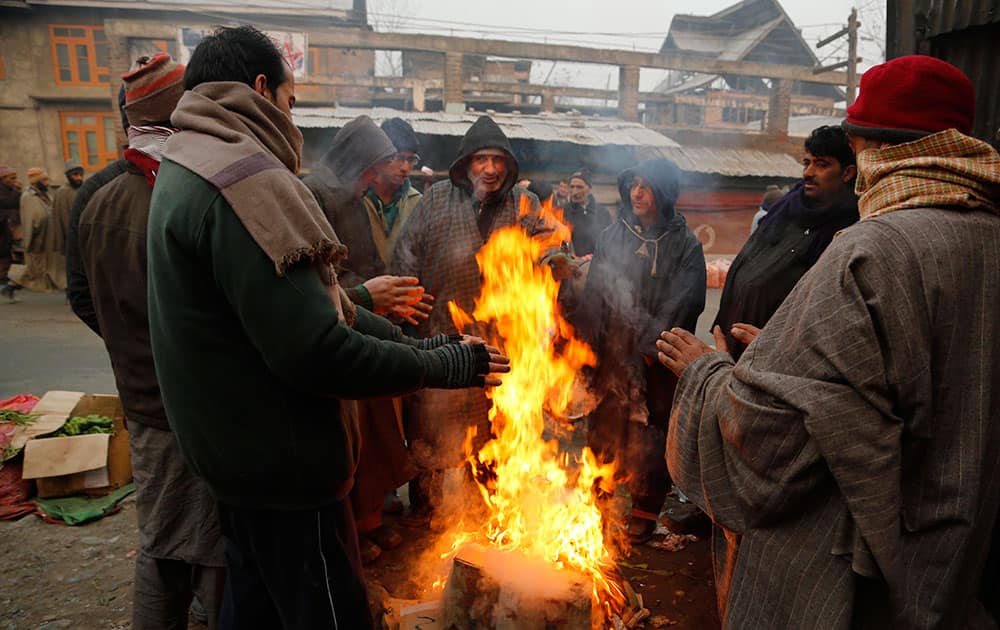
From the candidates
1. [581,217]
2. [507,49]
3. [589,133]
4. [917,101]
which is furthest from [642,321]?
[507,49]

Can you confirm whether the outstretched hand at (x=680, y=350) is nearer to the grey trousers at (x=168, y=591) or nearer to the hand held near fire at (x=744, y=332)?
the hand held near fire at (x=744, y=332)

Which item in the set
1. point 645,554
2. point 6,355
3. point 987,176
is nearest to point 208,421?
point 987,176

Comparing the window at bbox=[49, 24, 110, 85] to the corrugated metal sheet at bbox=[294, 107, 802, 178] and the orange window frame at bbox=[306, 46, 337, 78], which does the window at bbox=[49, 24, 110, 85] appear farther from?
the corrugated metal sheet at bbox=[294, 107, 802, 178]

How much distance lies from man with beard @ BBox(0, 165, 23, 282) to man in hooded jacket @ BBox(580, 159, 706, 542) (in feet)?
45.4

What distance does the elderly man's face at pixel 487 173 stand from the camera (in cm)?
436

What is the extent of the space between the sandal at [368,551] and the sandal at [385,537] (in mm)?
73

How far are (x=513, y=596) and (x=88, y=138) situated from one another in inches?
995

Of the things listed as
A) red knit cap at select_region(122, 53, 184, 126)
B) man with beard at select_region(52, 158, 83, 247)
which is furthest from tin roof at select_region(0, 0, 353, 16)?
red knit cap at select_region(122, 53, 184, 126)

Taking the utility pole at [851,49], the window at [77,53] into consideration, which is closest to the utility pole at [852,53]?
the utility pole at [851,49]

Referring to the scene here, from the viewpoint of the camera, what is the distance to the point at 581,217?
8055 mm

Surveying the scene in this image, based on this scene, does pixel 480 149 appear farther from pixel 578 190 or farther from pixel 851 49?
pixel 851 49

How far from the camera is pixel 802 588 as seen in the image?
5.91ft

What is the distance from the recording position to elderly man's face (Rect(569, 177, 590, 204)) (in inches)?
313

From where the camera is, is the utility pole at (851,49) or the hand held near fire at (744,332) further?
the utility pole at (851,49)
